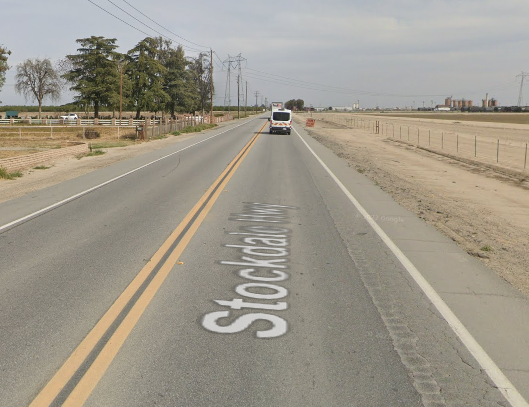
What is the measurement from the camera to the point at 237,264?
682 centimetres

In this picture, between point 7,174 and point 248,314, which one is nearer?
point 248,314

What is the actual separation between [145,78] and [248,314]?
73.7 meters

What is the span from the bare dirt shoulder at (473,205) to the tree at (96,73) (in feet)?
184

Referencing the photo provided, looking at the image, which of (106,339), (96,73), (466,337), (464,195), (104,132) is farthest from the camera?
(96,73)

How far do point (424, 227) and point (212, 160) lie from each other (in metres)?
13.3

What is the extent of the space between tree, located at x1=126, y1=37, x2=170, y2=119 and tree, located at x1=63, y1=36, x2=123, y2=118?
8.29 ft

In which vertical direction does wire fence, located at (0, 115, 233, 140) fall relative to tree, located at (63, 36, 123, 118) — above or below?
below

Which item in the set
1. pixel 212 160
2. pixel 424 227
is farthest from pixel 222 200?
pixel 212 160

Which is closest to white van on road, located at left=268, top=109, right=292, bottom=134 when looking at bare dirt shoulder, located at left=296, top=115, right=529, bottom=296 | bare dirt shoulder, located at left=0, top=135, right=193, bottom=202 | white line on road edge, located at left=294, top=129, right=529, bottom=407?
bare dirt shoulder, located at left=296, top=115, right=529, bottom=296

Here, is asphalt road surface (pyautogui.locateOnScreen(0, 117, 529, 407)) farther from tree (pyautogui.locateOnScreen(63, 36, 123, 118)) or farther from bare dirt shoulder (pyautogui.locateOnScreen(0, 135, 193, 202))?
tree (pyautogui.locateOnScreen(63, 36, 123, 118))

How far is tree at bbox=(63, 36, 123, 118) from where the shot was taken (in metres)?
71.6

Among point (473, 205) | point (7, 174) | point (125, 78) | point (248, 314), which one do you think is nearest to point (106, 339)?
point (248, 314)

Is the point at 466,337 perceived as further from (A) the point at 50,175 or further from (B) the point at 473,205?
(A) the point at 50,175

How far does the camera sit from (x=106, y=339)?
4.50m
